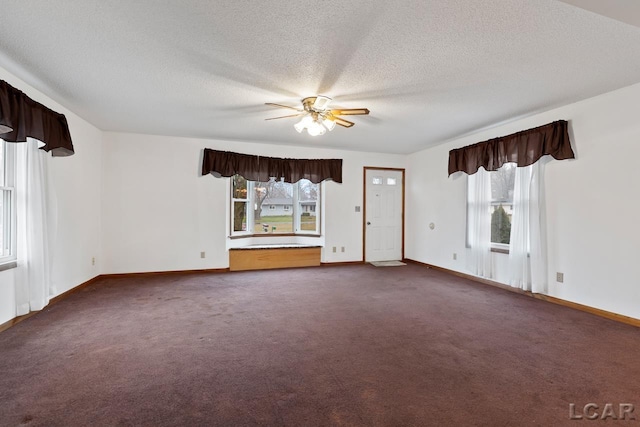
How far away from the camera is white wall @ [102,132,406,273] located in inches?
196

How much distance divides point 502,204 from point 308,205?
3.48 meters

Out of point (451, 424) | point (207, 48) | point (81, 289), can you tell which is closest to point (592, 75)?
point (451, 424)

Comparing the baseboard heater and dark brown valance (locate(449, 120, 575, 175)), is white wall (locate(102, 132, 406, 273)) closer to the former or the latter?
the baseboard heater

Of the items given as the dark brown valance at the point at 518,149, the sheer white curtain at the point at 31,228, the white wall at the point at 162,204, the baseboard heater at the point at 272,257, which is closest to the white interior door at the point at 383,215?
the baseboard heater at the point at 272,257

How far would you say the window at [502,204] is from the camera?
443 cm

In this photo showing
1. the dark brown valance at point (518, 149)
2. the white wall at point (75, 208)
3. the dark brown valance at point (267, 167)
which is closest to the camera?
the white wall at point (75, 208)

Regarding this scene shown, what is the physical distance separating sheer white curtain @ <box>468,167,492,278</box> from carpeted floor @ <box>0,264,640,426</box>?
81cm

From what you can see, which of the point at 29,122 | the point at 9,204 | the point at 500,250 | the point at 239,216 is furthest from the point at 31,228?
the point at 500,250

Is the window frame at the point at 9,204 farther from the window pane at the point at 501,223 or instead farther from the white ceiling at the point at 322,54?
the window pane at the point at 501,223

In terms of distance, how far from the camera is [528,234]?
3961 millimetres

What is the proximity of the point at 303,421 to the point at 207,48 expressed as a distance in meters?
2.62

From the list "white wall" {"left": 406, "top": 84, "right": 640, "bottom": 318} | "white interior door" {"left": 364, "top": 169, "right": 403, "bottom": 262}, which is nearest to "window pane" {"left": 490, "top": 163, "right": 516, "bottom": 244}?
"white wall" {"left": 406, "top": 84, "right": 640, "bottom": 318}

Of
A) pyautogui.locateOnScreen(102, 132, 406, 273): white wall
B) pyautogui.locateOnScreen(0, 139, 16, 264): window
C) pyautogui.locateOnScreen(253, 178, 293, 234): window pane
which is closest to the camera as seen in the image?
pyautogui.locateOnScreen(0, 139, 16, 264): window

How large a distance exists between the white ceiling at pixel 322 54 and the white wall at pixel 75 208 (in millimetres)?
470
